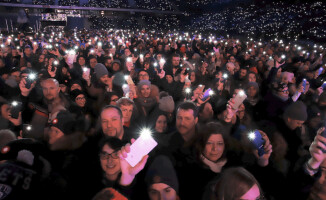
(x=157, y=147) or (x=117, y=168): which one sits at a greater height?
(x=117, y=168)

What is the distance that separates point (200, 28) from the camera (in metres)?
31.5

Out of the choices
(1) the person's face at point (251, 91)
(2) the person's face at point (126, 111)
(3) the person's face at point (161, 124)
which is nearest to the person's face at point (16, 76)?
(2) the person's face at point (126, 111)

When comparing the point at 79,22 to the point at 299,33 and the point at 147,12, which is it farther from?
the point at 299,33

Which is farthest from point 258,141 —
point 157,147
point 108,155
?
point 108,155

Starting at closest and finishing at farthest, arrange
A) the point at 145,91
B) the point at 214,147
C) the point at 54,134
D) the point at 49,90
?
1. the point at 214,147
2. the point at 54,134
3. the point at 49,90
4. the point at 145,91

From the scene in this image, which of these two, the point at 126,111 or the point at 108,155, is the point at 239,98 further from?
the point at 108,155

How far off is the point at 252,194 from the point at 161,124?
207 centimetres

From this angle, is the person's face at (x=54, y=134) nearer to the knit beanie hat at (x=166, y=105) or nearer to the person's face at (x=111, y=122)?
the person's face at (x=111, y=122)

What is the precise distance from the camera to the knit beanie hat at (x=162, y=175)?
2170 mm

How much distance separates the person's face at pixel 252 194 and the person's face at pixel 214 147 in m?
0.73

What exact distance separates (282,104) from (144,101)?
266 cm

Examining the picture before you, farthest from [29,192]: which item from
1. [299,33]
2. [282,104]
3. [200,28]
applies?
[200,28]

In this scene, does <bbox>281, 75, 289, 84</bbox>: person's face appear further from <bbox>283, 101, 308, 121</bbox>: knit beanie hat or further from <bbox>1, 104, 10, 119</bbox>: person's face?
<bbox>1, 104, 10, 119</bbox>: person's face

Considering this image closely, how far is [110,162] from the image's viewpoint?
2.27m
